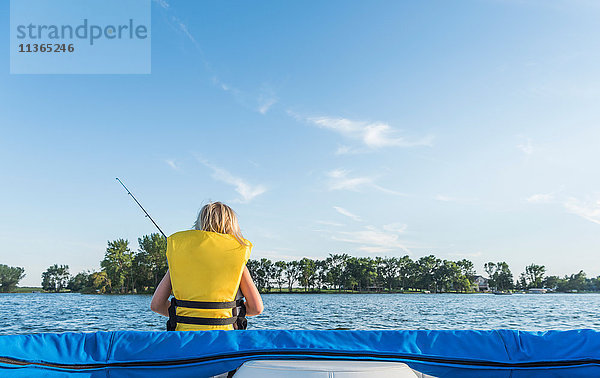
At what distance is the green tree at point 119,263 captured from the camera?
62438mm

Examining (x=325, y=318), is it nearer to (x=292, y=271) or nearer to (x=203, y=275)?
(x=203, y=275)

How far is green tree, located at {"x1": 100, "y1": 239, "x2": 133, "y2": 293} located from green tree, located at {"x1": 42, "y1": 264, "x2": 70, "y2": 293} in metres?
23.6

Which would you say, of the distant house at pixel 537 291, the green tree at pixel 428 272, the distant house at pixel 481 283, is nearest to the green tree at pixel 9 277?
the green tree at pixel 428 272

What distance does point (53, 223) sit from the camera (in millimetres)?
62438

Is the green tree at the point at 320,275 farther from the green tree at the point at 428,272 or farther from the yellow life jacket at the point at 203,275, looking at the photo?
the yellow life jacket at the point at 203,275

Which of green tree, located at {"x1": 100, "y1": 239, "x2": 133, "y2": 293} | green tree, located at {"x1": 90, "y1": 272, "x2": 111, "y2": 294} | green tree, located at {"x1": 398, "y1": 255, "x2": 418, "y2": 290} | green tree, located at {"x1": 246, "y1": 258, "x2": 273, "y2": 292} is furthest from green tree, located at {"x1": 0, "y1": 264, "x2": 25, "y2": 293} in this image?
green tree, located at {"x1": 398, "y1": 255, "x2": 418, "y2": 290}

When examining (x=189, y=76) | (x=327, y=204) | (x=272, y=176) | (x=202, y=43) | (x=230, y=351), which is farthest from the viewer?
(x=327, y=204)

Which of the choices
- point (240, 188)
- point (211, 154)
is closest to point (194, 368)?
point (211, 154)

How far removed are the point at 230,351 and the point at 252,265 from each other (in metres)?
77.4

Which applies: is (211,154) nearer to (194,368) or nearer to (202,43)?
(202,43)

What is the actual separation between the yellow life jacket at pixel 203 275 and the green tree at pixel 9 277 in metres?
89.5

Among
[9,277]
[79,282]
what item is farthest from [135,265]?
[9,277]

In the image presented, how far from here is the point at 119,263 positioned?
207ft

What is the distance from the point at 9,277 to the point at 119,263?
28275 millimetres
